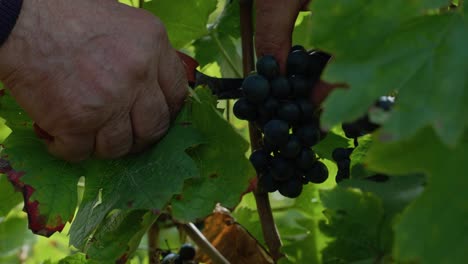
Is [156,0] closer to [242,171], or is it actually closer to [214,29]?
[214,29]

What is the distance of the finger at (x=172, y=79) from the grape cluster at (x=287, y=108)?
19 cm

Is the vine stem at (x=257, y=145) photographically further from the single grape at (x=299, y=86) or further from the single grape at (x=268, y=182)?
the single grape at (x=299, y=86)

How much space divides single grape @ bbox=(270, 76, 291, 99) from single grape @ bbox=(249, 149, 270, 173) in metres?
0.14

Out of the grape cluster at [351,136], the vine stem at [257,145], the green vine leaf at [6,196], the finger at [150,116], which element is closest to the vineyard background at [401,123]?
the grape cluster at [351,136]

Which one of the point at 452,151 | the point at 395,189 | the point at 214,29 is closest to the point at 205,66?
the point at 214,29

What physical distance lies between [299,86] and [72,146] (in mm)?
483

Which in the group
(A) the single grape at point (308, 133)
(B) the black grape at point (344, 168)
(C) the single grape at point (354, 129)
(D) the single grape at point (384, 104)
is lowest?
(B) the black grape at point (344, 168)

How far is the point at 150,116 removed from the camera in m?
1.50

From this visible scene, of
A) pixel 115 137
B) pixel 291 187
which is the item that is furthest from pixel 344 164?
pixel 115 137

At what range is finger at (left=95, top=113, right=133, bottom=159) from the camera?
1484 millimetres

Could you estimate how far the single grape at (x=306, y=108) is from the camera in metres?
1.33

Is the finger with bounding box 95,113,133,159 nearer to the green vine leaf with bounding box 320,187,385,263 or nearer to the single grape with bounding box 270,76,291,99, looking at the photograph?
the single grape with bounding box 270,76,291,99

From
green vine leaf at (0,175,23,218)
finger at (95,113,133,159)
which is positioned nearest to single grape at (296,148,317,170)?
finger at (95,113,133,159)

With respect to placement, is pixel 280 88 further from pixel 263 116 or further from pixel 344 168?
pixel 344 168
